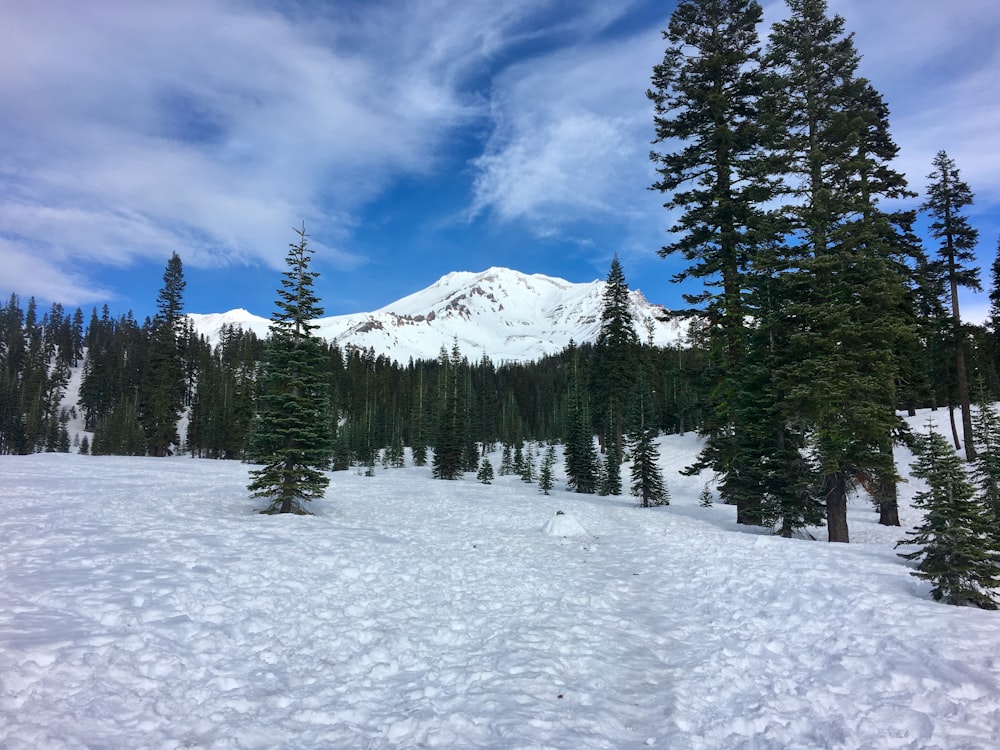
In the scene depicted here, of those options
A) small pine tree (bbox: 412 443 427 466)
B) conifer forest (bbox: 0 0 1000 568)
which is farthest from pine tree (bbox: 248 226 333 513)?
small pine tree (bbox: 412 443 427 466)

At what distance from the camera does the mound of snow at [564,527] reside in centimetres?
1636

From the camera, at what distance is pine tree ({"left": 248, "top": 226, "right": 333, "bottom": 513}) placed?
625 inches

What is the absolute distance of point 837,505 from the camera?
13867mm

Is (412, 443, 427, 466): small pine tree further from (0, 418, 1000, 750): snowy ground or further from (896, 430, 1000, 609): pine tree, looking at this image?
(896, 430, 1000, 609): pine tree

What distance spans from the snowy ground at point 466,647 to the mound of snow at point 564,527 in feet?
11.7

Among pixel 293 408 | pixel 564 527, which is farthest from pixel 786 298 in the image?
pixel 293 408

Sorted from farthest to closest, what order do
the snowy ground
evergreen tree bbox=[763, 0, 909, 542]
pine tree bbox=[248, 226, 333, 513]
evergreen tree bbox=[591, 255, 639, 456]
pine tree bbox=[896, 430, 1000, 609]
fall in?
evergreen tree bbox=[591, 255, 639, 456]
pine tree bbox=[248, 226, 333, 513]
evergreen tree bbox=[763, 0, 909, 542]
pine tree bbox=[896, 430, 1000, 609]
the snowy ground

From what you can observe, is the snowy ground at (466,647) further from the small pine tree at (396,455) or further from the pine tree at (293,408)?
the small pine tree at (396,455)

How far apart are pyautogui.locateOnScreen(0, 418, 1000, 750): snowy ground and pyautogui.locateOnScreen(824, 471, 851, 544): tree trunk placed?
184 cm

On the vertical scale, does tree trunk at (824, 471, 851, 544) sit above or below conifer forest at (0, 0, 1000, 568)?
below

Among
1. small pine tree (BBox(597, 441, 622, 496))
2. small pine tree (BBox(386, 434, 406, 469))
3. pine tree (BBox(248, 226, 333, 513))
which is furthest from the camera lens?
small pine tree (BBox(386, 434, 406, 469))

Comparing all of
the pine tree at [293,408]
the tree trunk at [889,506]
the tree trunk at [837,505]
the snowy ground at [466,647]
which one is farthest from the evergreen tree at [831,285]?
the pine tree at [293,408]

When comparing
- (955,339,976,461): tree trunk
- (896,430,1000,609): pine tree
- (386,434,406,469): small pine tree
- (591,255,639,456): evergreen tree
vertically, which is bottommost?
(386,434,406,469): small pine tree

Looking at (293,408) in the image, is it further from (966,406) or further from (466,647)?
(966,406)
